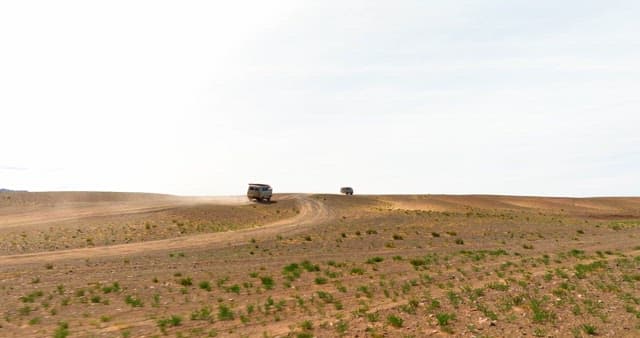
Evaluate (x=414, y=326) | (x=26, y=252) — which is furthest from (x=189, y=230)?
(x=414, y=326)

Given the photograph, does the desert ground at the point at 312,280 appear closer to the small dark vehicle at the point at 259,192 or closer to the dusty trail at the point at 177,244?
the dusty trail at the point at 177,244

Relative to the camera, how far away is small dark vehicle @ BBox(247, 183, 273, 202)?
71.0 m

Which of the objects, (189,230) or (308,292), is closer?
(308,292)

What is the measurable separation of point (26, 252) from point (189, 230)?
570 inches

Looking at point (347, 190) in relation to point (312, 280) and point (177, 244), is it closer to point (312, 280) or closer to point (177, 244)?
point (177, 244)

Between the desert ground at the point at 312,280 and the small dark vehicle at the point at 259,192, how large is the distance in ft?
73.6

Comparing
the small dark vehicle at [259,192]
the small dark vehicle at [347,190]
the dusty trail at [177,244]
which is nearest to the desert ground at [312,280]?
the dusty trail at [177,244]

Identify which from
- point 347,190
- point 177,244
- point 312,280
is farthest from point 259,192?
point 312,280

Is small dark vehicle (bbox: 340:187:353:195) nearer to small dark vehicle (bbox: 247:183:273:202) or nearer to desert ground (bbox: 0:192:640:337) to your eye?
small dark vehicle (bbox: 247:183:273:202)

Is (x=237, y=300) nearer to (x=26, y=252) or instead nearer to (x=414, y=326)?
(x=414, y=326)

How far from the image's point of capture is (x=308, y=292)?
772 inches

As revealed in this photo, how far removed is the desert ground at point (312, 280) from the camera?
14.3 m

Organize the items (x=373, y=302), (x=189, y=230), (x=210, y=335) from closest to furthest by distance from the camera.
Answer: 1. (x=210, y=335)
2. (x=373, y=302)
3. (x=189, y=230)

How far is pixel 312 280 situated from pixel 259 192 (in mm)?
49258
